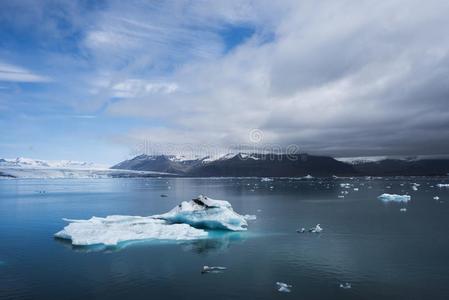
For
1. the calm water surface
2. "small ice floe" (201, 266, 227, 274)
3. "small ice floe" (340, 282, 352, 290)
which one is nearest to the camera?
the calm water surface

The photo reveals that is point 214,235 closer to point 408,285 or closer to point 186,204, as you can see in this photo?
point 186,204

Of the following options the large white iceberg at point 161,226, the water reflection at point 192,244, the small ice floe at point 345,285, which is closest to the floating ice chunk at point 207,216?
the large white iceberg at point 161,226

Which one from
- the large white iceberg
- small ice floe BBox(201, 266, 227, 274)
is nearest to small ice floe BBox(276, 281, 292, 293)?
small ice floe BBox(201, 266, 227, 274)

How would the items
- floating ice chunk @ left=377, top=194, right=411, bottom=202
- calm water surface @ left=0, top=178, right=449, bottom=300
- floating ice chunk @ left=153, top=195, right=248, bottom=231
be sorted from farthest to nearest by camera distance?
1. floating ice chunk @ left=377, top=194, right=411, bottom=202
2. floating ice chunk @ left=153, top=195, right=248, bottom=231
3. calm water surface @ left=0, top=178, right=449, bottom=300

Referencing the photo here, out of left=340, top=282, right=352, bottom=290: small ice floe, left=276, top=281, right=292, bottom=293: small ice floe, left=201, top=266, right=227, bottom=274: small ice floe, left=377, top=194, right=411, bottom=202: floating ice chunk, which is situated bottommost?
left=340, top=282, right=352, bottom=290: small ice floe

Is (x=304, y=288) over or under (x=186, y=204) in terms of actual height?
under

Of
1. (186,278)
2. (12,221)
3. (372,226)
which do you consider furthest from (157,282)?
(12,221)

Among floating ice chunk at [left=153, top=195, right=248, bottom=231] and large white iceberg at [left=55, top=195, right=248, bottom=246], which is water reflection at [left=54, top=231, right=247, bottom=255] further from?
floating ice chunk at [left=153, top=195, right=248, bottom=231]
